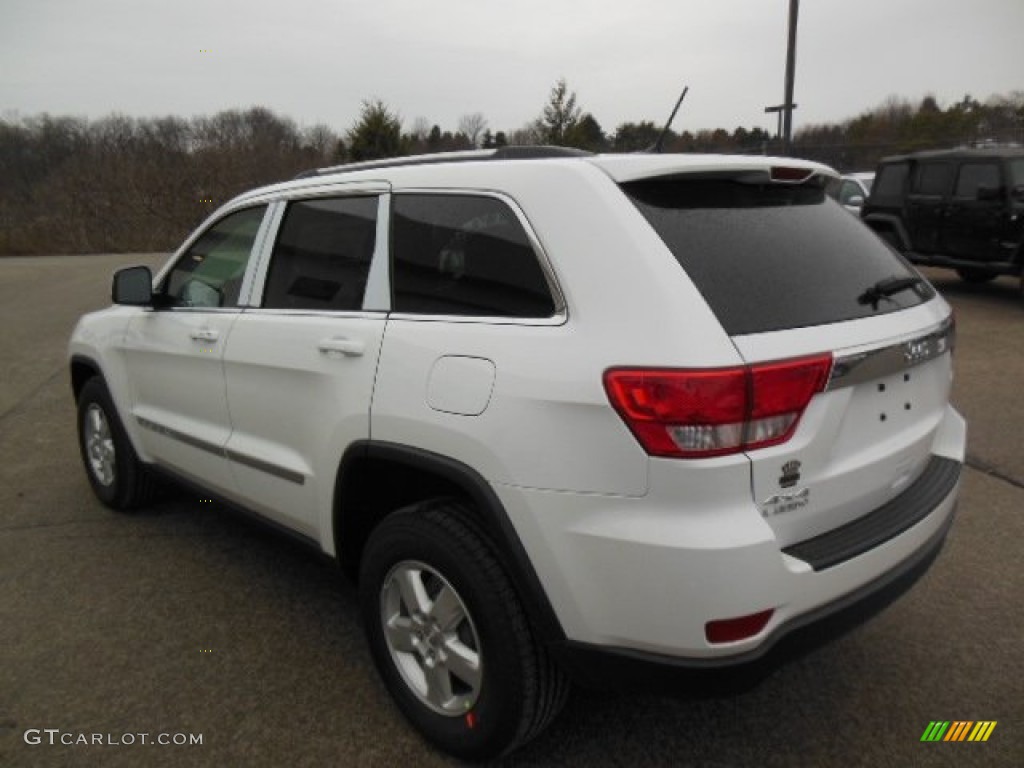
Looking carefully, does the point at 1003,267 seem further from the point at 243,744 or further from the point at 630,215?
the point at 243,744

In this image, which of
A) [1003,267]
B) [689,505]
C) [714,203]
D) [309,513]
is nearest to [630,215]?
[714,203]

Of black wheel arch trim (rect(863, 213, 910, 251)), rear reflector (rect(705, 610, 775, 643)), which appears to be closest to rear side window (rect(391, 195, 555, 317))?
rear reflector (rect(705, 610, 775, 643))

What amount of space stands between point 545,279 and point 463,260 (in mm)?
350

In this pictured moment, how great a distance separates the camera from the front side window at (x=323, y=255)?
2553mm

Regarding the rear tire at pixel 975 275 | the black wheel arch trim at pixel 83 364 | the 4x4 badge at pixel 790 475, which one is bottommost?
the rear tire at pixel 975 275

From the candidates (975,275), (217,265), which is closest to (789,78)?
(975,275)

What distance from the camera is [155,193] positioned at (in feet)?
98.5

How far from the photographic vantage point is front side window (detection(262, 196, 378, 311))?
2.55 m

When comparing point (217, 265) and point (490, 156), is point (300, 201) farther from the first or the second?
point (490, 156)

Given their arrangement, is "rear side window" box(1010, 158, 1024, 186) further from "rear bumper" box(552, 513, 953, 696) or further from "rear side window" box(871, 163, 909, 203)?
"rear bumper" box(552, 513, 953, 696)

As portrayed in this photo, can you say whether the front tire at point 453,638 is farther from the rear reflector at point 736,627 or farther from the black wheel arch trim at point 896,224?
the black wheel arch trim at point 896,224

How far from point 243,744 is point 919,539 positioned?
6.86ft

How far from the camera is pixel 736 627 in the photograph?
5.74 feet

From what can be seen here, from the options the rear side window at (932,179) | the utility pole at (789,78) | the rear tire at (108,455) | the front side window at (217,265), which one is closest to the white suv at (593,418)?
the front side window at (217,265)
